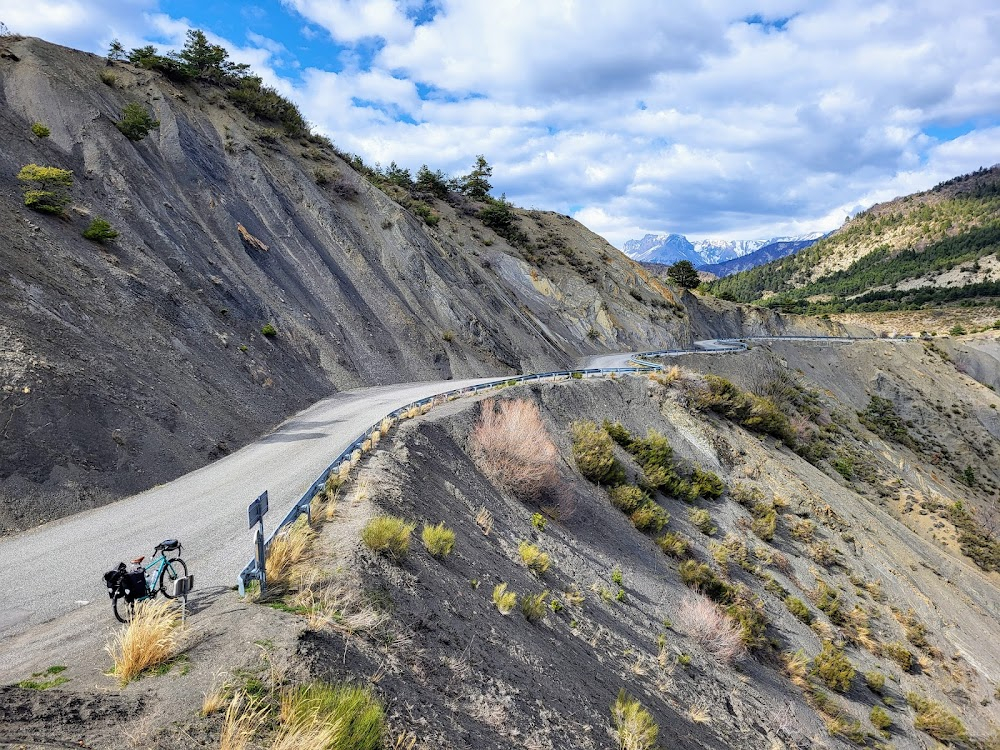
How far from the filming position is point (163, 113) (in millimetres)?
29828

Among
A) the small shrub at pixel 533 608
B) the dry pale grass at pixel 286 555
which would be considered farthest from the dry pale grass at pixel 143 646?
the small shrub at pixel 533 608

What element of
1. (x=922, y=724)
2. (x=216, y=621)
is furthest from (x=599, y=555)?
(x=216, y=621)

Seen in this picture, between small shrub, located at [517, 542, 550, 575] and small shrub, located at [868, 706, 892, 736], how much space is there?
9909 mm

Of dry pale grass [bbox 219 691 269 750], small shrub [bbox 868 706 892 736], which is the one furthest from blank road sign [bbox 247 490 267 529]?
small shrub [bbox 868 706 892 736]

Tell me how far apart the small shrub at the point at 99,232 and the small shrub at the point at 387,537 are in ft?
56.4

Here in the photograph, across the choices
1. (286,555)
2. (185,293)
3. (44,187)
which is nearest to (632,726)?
(286,555)

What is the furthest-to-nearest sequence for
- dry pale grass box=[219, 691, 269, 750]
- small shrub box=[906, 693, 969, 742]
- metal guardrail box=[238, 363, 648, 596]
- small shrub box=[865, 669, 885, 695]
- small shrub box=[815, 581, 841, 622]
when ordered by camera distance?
small shrub box=[815, 581, 841, 622], small shrub box=[865, 669, 885, 695], small shrub box=[906, 693, 969, 742], metal guardrail box=[238, 363, 648, 596], dry pale grass box=[219, 691, 269, 750]

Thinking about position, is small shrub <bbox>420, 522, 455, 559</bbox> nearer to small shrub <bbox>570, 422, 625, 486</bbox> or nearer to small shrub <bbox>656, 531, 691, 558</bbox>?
small shrub <bbox>656, 531, 691, 558</bbox>

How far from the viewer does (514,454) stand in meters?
16.4

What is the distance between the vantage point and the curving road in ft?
26.4

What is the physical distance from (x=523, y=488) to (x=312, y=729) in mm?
11474

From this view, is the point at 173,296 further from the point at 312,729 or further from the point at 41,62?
the point at 312,729

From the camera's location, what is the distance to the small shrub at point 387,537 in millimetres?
8359

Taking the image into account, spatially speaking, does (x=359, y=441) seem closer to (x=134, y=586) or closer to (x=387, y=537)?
(x=387, y=537)
